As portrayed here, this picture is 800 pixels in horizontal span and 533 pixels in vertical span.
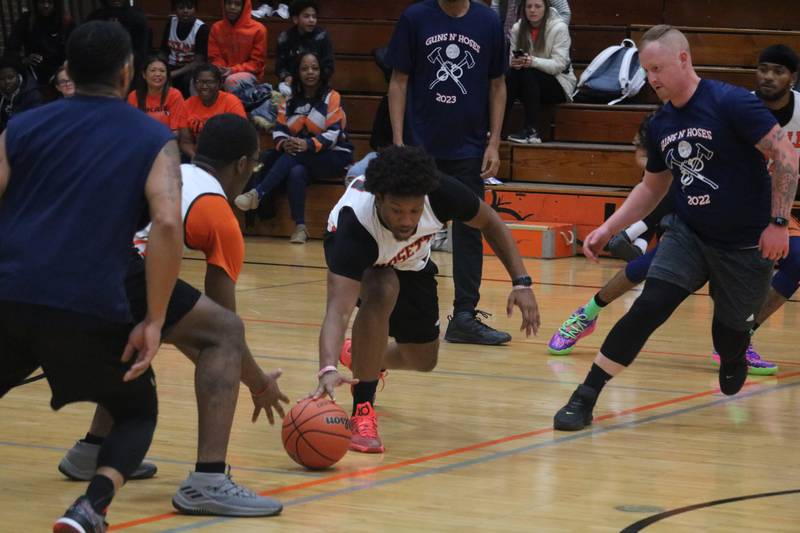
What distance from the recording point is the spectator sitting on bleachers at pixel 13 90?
13055 millimetres

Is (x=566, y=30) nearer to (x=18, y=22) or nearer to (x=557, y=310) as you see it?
(x=557, y=310)

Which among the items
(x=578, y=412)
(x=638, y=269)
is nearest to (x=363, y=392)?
(x=578, y=412)

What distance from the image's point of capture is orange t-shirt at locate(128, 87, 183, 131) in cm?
1239

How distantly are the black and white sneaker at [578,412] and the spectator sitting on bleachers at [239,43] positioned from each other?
8402 mm

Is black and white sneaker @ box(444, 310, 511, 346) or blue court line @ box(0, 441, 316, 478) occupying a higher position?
blue court line @ box(0, 441, 316, 478)

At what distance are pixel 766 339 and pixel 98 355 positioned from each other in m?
5.26

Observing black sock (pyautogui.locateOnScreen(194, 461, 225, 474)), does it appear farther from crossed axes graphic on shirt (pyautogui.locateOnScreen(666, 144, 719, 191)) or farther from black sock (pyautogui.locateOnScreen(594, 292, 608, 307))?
black sock (pyautogui.locateOnScreen(594, 292, 608, 307))

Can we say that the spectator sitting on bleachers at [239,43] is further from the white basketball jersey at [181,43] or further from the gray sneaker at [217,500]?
the gray sneaker at [217,500]

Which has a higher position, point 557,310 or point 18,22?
point 18,22

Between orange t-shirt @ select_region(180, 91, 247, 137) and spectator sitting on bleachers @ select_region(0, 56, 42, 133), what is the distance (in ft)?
5.67

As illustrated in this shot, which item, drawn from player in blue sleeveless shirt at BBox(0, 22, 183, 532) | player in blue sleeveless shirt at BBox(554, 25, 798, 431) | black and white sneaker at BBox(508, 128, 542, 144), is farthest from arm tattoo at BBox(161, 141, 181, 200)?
black and white sneaker at BBox(508, 128, 542, 144)

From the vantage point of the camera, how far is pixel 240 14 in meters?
13.4

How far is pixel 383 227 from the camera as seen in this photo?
4859 millimetres

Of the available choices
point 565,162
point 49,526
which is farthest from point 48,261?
point 565,162
